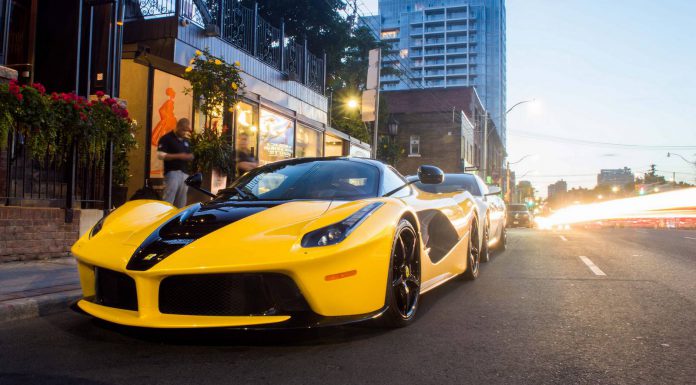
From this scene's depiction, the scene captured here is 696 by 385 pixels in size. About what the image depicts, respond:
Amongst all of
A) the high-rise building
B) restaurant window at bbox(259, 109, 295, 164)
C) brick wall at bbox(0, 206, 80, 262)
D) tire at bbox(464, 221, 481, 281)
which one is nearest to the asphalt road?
tire at bbox(464, 221, 481, 281)

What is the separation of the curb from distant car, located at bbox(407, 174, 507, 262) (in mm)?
4943

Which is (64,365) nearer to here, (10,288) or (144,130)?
(10,288)

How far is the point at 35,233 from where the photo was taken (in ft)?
22.1

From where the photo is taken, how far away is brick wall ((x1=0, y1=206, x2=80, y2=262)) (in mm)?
6375

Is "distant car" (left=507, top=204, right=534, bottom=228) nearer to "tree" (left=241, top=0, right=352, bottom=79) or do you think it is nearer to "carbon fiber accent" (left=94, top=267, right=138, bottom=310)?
"tree" (left=241, top=0, right=352, bottom=79)

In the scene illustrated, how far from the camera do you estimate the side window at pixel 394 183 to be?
14.7ft

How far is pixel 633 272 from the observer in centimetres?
719

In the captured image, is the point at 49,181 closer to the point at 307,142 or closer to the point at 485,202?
the point at 485,202

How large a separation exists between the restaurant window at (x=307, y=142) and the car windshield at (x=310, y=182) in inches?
385

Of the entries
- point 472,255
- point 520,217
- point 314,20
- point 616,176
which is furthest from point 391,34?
point 472,255

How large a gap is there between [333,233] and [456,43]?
5291 inches

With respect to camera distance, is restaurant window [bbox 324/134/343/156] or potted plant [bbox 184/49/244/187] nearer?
potted plant [bbox 184/49/244/187]

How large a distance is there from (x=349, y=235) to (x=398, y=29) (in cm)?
13914

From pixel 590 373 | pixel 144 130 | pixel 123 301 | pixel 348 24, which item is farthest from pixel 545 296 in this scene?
pixel 348 24
